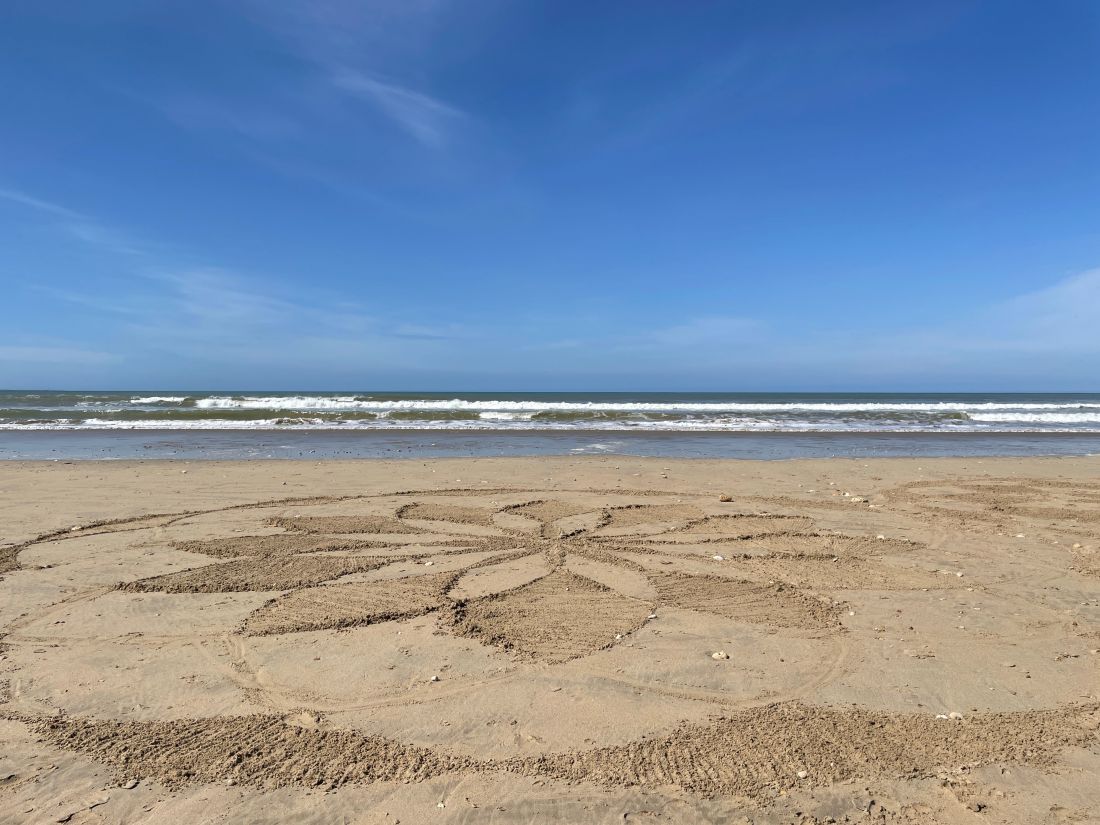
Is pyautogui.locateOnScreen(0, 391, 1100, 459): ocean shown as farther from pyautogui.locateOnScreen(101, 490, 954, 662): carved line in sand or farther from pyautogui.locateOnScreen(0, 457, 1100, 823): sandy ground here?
pyautogui.locateOnScreen(0, 457, 1100, 823): sandy ground

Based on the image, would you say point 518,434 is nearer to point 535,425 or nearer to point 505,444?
point 505,444

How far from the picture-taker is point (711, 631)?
4648 mm

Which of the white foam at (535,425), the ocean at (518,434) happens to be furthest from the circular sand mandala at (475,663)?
the white foam at (535,425)

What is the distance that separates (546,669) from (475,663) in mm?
457

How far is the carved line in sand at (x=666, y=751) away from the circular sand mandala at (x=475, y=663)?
11 millimetres

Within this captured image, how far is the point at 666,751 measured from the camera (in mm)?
3107

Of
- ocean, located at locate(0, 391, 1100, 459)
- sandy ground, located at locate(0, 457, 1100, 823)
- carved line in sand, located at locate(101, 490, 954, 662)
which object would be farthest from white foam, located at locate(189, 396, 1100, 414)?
sandy ground, located at locate(0, 457, 1100, 823)

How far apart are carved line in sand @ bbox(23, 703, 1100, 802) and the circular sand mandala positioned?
1 cm

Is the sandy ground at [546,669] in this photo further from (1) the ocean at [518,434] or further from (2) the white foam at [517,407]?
(2) the white foam at [517,407]

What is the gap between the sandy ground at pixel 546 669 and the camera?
2.81 meters

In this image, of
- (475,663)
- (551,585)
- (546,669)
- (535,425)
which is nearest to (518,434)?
(535,425)

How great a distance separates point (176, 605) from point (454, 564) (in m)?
2.37

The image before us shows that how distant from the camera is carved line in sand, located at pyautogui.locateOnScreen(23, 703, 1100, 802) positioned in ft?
9.52

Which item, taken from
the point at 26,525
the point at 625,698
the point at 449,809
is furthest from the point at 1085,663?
the point at 26,525
